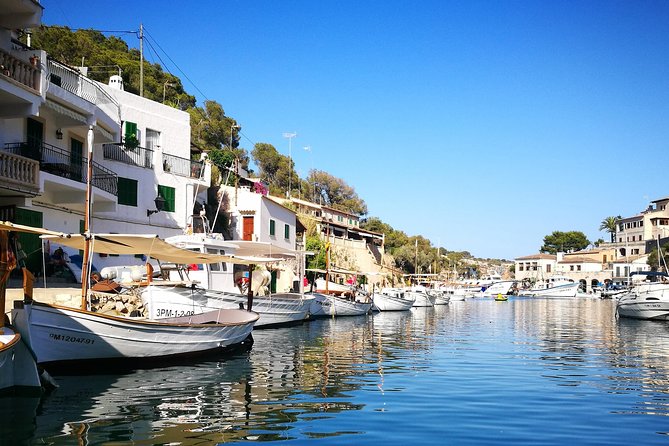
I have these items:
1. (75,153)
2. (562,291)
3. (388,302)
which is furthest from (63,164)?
(562,291)

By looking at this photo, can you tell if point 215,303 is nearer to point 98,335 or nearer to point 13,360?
point 98,335

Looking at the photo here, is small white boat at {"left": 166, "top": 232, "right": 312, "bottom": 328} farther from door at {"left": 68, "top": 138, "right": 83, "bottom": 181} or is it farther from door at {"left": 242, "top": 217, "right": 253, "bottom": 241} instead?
door at {"left": 242, "top": 217, "right": 253, "bottom": 241}

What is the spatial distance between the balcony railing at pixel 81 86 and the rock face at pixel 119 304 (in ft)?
31.4

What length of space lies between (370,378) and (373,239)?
7171 cm

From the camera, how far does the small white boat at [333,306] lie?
40969 millimetres

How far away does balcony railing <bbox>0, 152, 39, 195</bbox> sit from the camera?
2153 cm

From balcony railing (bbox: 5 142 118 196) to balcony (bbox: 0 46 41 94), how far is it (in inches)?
96.5

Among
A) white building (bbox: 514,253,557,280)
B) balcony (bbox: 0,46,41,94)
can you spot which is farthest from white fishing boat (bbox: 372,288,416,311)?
white building (bbox: 514,253,557,280)

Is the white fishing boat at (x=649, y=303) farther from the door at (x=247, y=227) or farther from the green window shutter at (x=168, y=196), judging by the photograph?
the green window shutter at (x=168, y=196)

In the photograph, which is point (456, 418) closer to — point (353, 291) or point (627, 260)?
point (353, 291)

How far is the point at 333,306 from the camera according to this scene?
4250 cm

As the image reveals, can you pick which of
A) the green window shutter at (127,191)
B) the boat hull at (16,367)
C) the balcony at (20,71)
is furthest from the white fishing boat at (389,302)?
the boat hull at (16,367)

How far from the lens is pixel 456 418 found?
11.6 m

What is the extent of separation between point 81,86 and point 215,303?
12.5 m
